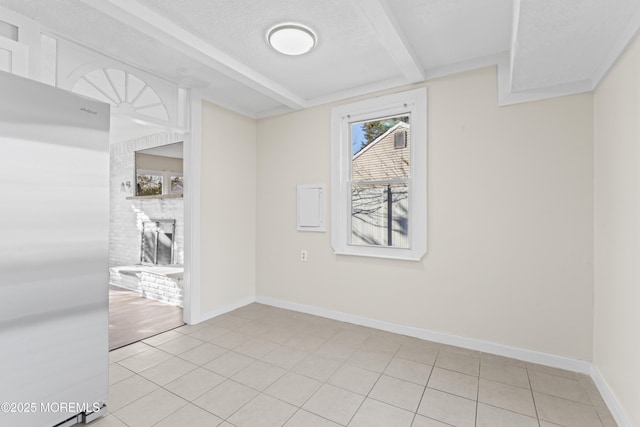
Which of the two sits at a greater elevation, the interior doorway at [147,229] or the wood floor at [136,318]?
the interior doorway at [147,229]

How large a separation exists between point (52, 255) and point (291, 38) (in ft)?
6.56

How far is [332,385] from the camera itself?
6.96 feet

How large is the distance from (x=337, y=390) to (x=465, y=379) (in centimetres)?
92

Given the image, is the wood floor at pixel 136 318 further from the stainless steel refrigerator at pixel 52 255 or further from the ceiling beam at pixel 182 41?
the ceiling beam at pixel 182 41

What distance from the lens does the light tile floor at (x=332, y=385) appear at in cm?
178

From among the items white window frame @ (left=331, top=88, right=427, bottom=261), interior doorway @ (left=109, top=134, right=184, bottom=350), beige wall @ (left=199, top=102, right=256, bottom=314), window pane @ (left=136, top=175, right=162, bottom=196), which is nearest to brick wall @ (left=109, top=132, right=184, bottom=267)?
interior doorway @ (left=109, top=134, right=184, bottom=350)

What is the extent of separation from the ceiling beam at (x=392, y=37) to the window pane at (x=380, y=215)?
104 cm

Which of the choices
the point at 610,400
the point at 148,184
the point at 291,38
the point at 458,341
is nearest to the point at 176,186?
the point at 148,184

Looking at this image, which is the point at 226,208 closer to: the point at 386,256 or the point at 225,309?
the point at 225,309

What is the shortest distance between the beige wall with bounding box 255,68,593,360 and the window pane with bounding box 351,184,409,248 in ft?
0.83

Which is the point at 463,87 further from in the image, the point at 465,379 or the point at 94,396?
the point at 94,396

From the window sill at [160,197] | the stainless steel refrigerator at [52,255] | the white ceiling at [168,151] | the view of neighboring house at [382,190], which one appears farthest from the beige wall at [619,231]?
the white ceiling at [168,151]

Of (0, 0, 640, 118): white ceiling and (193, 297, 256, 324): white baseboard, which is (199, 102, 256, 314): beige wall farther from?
(0, 0, 640, 118): white ceiling

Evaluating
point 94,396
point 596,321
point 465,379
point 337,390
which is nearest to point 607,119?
point 596,321
